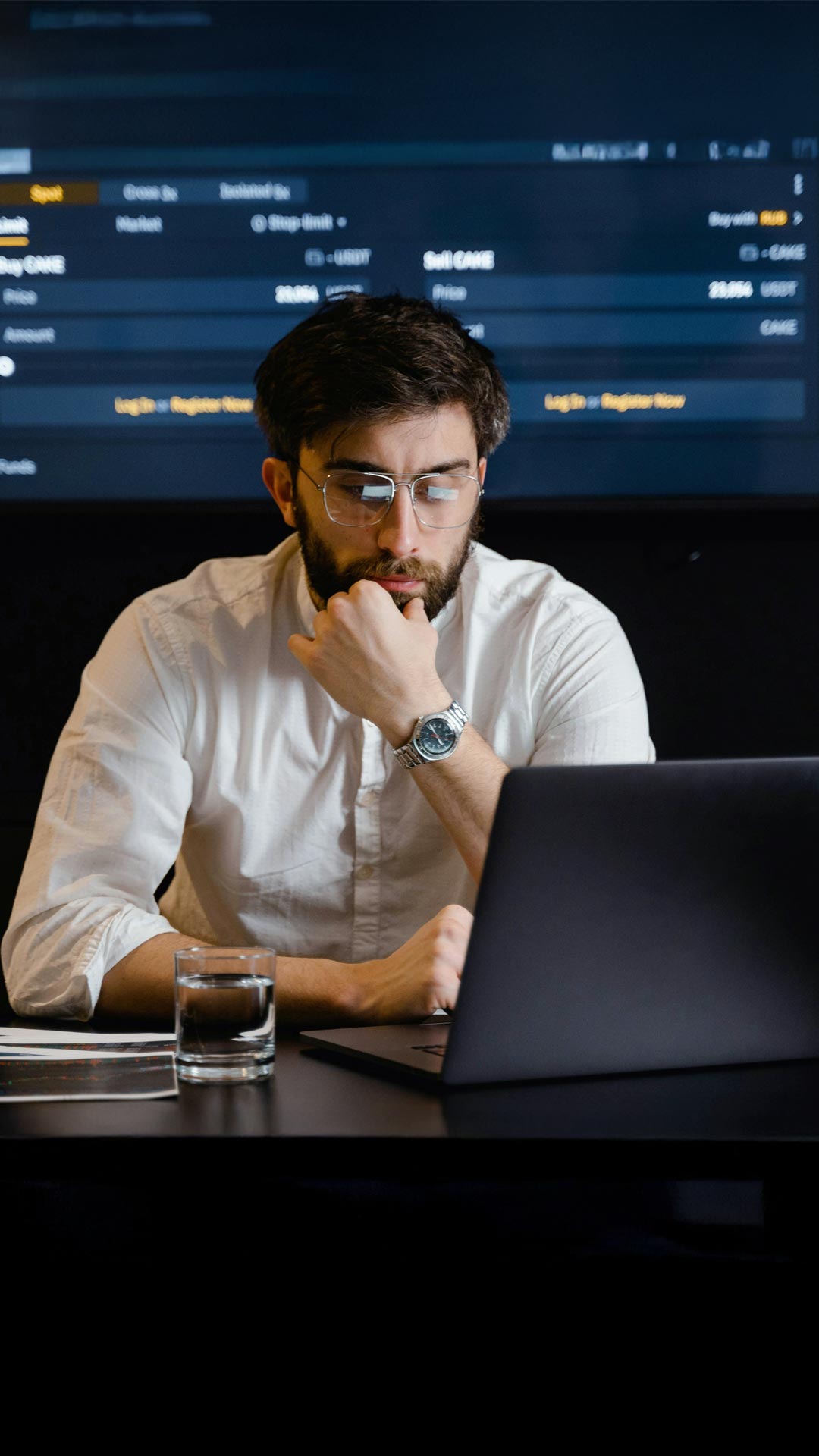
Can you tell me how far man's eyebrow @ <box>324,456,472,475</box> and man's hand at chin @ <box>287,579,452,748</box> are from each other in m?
0.13

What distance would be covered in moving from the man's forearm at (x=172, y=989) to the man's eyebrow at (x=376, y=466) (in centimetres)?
56

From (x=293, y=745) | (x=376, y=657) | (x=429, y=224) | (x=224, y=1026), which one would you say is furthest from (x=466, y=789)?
(x=429, y=224)

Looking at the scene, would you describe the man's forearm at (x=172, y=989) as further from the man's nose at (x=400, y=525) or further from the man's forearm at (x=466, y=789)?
the man's nose at (x=400, y=525)

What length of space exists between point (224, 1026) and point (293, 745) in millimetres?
729

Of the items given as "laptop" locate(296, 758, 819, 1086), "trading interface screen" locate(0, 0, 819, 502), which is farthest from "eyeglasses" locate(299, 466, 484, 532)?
"laptop" locate(296, 758, 819, 1086)

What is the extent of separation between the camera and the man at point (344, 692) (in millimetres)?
1434

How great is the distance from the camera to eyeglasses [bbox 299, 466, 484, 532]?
1.48m

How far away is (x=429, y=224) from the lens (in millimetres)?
1964

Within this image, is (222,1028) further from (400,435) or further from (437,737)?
(400,435)

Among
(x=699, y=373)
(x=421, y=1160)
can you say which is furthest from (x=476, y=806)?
(x=699, y=373)

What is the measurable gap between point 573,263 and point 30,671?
1.04 metres

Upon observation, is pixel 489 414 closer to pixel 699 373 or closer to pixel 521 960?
pixel 699 373

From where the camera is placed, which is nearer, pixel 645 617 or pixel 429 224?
pixel 429 224

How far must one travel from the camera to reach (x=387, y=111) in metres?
1.96
